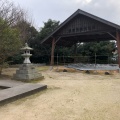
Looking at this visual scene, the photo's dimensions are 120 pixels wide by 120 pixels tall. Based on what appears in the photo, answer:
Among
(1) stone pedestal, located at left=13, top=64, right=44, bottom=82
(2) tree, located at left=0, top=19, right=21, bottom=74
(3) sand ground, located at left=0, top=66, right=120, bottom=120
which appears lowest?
(3) sand ground, located at left=0, top=66, right=120, bottom=120

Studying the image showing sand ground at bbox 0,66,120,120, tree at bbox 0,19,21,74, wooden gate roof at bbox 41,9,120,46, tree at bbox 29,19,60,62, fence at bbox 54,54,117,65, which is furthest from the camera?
tree at bbox 29,19,60,62

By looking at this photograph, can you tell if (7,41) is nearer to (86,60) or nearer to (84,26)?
(84,26)

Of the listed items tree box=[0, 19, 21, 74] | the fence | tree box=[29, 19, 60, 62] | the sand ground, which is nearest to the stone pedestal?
tree box=[0, 19, 21, 74]

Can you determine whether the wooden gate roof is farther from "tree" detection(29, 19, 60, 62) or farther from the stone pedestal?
the stone pedestal

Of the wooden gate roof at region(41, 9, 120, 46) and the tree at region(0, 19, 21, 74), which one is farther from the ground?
the wooden gate roof at region(41, 9, 120, 46)

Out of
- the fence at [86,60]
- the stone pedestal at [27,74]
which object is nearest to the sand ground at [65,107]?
the stone pedestal at [27,74]

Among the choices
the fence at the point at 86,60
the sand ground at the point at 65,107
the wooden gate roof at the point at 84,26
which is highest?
the wooden gate roof at the point at 84,26

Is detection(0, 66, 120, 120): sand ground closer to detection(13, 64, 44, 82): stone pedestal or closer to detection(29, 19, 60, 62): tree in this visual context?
detection(13, 64, 44, 82): stone pedestal

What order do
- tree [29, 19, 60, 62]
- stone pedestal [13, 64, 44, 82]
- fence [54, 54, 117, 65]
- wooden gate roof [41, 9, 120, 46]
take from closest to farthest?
stone pedestal [13, 64, 44, 82]
wooden gate roof [41, 9, 120, 46]
fence [54, 54, 117, 65]
tree [29, 19, 60, 62]

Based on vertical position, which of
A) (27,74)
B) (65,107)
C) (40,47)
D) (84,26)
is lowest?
(65,107)

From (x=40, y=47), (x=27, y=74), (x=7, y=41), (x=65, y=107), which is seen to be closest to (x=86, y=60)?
(x=40, y=47)

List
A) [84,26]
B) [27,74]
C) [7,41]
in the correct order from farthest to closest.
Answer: [84,26]
[7,41]
[27,74]

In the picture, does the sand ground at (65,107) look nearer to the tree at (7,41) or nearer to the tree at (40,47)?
the tree at (7,41)

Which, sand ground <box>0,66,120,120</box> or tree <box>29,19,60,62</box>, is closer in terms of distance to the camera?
sand ground <box>0,66,120,120</box>
